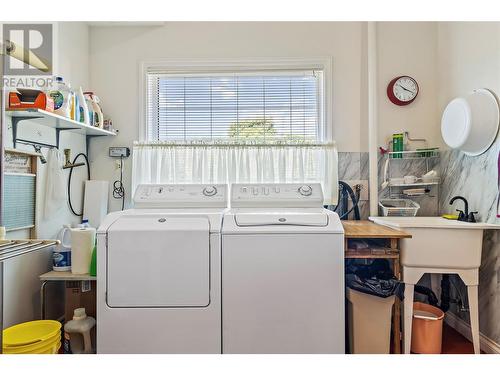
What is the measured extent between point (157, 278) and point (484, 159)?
2343 millimetres

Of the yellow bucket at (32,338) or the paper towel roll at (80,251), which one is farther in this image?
the paper towel roll at (80,251)

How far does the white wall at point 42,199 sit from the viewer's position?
2.00m

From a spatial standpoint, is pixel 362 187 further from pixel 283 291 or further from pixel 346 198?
pixel 283 291

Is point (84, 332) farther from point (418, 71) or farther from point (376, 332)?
point (418, 71)

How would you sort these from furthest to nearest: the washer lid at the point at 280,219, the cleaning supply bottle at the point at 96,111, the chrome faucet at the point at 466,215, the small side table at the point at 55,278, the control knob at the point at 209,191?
the cleaning supply bottle at the point at 96,111 → the control knob at the point at 209,191 → the chrome faucet at the point at 466,215 → the small side table at the point at 55,278 → the washer lid at the point at 280,219

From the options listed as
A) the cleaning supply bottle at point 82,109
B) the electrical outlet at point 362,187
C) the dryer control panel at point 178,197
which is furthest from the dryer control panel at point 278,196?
the cleaning supply bottle at point 82,109

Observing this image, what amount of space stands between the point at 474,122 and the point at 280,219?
1518 mm

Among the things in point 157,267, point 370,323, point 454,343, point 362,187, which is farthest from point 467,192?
point 157,267

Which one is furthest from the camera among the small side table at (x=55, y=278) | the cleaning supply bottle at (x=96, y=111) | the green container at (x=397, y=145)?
the green container at (x=397, y=145)

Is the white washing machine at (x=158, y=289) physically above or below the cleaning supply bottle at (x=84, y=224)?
below

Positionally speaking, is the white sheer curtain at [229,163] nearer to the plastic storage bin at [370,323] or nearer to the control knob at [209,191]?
the control knob at [209,191]

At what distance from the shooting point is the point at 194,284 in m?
1.86

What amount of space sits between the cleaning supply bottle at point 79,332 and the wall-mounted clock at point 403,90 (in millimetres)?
2944

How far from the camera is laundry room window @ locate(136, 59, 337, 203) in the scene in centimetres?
277
